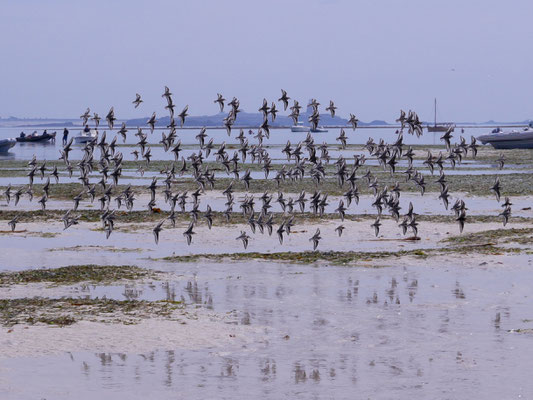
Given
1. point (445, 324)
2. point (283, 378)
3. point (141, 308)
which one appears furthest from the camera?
point (141, 308)

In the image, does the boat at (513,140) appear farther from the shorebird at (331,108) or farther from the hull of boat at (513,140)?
the shorebird at (331,108)

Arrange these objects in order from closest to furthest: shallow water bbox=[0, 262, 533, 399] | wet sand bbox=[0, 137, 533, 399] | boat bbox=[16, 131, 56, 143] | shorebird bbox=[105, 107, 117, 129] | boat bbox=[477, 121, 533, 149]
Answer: shallow water bbox=[0, 262, 533, 399] < wet sand bbox=[0, 137, 533, 399] < shorebird bbox=[105, 107, 117, 129] < boat bbox=[477, 121, 533, 149] < boat bbox=[16, 131, 56, 143]

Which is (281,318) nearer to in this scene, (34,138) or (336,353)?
(336,353)

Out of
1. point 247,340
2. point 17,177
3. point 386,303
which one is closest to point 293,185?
point 17,177

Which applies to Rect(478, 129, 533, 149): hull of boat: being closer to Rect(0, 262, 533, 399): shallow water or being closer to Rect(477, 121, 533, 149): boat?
Rect(477, 121, 533, 149): boat

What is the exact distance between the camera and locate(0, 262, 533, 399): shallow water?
44.8 feet

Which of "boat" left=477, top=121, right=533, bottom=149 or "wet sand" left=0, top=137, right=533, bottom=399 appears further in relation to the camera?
"boat" left=477, top=121, right=533, bottom=149

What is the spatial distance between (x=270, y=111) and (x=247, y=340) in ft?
29.5

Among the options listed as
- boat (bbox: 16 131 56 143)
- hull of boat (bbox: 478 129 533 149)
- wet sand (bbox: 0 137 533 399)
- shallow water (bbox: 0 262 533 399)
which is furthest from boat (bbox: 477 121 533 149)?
shallow water (bbox: 0 262 533 399)

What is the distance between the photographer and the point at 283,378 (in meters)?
14.3

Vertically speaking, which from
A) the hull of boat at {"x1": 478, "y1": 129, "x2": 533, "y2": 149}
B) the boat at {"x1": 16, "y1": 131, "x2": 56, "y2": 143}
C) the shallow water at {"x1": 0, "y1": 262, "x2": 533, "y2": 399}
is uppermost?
the boat at {"x1": 16, "y1": 131, "x2": 56, "y2": 143}

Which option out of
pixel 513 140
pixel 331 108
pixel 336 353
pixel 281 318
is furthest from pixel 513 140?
pixel 336 353

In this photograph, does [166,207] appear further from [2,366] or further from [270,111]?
[2,366]

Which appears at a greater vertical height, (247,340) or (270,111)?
(270,111)
